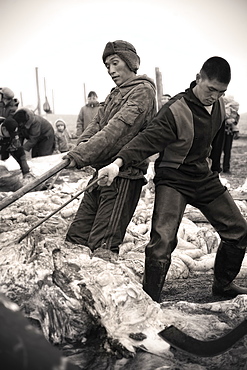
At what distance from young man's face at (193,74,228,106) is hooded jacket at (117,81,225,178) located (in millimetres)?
36

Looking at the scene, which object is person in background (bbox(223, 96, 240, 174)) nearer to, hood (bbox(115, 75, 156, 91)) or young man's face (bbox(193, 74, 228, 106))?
hood (bbox(115, 75, 156, 91))

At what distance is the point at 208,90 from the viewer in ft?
10.3

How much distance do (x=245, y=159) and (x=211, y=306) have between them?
9.35 meters

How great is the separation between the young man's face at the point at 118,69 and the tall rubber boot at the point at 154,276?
1.36 m

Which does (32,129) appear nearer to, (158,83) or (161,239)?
(158,83)

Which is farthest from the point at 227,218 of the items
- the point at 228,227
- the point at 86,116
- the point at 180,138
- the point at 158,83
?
the point at 158,83

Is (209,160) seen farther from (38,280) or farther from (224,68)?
(38,280)

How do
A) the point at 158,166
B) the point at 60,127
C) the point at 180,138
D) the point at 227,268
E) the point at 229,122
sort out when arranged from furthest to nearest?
the point at 60,127 < the point at 229,122 < the point at 227,268 < the point at 158,166 < the point at 180,138

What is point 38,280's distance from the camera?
9.34ft

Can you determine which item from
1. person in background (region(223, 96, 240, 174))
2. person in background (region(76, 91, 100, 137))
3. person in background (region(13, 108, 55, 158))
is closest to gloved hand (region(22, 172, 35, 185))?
person in background (region(13, 108, 55, 158))

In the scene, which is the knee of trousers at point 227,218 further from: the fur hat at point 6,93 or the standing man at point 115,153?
the fur hat at point 6,93

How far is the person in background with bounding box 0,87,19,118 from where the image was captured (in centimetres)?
871

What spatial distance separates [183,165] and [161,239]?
51 centimetres

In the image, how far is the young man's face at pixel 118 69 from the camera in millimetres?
3576
